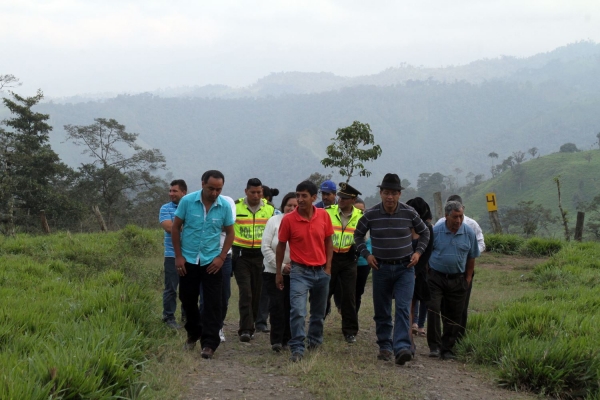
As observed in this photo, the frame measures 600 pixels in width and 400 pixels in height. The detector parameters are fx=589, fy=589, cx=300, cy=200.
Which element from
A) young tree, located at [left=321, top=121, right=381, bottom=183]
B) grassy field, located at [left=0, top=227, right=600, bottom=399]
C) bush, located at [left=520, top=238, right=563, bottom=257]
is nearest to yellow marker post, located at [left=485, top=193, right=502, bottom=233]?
bush, located at [left=520, top=238, right=563, bottom=257]

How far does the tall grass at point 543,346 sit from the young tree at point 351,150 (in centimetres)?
1252

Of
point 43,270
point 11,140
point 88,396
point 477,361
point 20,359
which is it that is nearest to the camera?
point 88,396

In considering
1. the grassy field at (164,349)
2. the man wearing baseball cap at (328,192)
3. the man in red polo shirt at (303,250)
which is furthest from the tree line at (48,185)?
the man in red polo shirt at (303,250)

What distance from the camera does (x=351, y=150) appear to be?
21234mm

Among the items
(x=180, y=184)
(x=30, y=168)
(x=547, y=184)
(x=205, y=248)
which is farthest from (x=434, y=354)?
(x=547, y=184)

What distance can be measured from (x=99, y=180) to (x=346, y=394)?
114 feet

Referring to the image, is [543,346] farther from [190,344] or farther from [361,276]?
[190,344]

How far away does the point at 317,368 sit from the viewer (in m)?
5.32

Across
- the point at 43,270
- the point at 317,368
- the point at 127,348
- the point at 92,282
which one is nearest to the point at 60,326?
the point at 127,348

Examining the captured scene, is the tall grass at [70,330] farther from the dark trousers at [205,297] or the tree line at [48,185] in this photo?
the tree line at [48,185]

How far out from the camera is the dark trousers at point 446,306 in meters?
6.45

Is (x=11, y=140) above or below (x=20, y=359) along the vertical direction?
above

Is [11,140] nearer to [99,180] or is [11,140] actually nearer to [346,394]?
[99,180]

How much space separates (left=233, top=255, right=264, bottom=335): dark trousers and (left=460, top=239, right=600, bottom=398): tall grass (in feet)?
8.07
